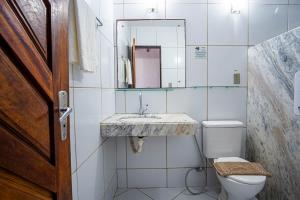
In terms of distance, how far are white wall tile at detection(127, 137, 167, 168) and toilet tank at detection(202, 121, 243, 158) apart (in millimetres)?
479

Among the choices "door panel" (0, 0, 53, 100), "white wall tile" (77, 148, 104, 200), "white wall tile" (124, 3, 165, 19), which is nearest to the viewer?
"door panel" (0, 0, 53, 100)

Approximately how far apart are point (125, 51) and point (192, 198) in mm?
1678

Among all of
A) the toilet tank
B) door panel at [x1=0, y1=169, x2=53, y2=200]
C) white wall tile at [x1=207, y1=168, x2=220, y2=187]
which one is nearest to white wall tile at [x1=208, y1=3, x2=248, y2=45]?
the toilet tank

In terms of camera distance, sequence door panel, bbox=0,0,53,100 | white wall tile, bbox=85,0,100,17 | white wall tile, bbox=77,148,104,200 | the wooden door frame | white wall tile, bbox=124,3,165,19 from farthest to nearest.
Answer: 1. white wall tile, bbox=124,3,165,19
2. white wall tile, bbox=85,0,100,17
3. white wall tile, bbox=77,148,104,200
4. the wooden door frame
5. door panel, bbox=0,0,53,100

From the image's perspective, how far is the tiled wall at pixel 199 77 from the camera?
1.94m

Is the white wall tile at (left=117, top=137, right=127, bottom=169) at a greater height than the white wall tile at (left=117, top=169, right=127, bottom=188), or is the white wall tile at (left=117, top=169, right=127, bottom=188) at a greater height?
the white wall tile at (left=117, top=137, right=127, bottom=169)

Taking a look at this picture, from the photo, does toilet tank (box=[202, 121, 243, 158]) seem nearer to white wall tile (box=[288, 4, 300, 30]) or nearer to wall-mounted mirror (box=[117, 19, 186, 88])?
wall-mounted mirror (box=[117, 19, 186, 88])

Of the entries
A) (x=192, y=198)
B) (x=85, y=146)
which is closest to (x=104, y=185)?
(x=85, y=146)

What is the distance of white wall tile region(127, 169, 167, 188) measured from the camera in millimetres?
2012

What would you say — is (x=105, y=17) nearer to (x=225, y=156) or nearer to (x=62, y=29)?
(x=62, y=29)

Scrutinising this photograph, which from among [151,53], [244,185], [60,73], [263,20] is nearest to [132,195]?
[244,185]

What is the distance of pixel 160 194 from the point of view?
189 centimetres

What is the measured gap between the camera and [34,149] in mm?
545

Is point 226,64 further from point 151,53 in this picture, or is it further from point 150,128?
point 150,128
